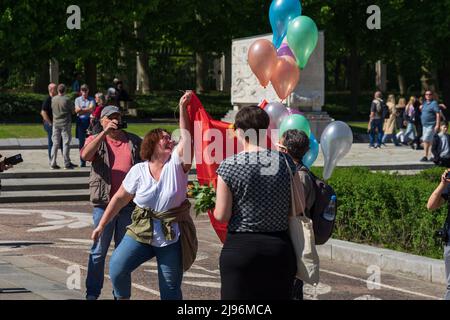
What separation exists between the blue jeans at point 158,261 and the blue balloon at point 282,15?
19.2 ft

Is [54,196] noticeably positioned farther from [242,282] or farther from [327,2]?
[327,2]

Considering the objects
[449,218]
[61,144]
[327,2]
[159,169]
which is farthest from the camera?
[327,2]

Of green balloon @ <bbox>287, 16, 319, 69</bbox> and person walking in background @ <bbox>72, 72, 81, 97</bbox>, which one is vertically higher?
green balloon @ <bbox>287, 16, 319, 69</bbox>

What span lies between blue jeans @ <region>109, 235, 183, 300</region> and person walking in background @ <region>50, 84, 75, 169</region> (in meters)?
15.0

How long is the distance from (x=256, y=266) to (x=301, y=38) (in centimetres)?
638

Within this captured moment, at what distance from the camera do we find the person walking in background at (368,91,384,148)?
1231 inches

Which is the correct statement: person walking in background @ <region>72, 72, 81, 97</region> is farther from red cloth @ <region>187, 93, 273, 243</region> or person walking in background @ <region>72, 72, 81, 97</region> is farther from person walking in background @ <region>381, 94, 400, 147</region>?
red cloth @ <region>187, 93, 273, 243</region>

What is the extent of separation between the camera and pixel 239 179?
7.23m

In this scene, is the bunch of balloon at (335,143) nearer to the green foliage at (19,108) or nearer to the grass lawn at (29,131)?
the grass lawn at (29,131)

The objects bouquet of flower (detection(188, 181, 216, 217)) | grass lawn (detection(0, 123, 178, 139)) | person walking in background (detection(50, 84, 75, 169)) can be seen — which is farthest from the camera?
grass lawn (detection(0, 123, 178, 139))

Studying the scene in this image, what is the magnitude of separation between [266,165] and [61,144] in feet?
57.2

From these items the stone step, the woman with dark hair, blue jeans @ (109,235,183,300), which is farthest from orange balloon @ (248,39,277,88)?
the stone step

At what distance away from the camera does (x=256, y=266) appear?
23.5 feet
